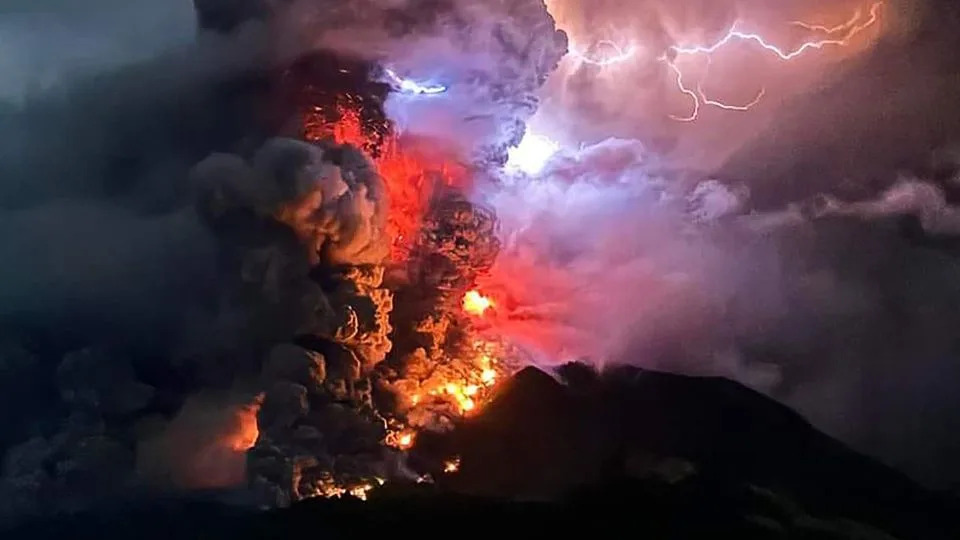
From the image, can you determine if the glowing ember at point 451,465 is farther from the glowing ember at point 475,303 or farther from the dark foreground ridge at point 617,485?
the glowing ember at point 475,303

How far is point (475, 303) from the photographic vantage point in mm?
22031

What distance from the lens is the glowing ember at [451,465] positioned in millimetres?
23242

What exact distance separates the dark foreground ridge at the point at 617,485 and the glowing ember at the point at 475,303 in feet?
9.06

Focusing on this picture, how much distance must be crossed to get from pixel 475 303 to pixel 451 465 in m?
3.94

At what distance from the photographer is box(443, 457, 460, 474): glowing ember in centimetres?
2324

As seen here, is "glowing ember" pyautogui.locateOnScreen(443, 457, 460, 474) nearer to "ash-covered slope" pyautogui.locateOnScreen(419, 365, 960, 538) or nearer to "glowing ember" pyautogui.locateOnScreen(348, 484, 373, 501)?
"ash-covered slope" pyautogui.locateOnScreen(419, 365, 960, 538)

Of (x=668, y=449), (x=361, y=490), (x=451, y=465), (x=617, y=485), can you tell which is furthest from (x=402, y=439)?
(x=668, y=449)

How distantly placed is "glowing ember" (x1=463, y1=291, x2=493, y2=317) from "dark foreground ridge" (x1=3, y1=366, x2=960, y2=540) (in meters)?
2.76

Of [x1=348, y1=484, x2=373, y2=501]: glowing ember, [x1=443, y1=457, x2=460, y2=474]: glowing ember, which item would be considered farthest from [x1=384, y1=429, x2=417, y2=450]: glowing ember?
[x1=443, y1=457, x2=460, y2=474]: glowing ember

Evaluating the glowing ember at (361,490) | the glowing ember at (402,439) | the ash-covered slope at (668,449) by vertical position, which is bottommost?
the glowing ember at (361,490)

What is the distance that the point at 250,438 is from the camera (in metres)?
20.4

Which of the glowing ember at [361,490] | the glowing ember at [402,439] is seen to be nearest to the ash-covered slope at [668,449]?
the glowing ember at [402,439]

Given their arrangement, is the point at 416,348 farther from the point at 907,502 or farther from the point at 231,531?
the point at 907,502

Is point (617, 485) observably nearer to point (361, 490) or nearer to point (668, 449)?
point (668, 449)
